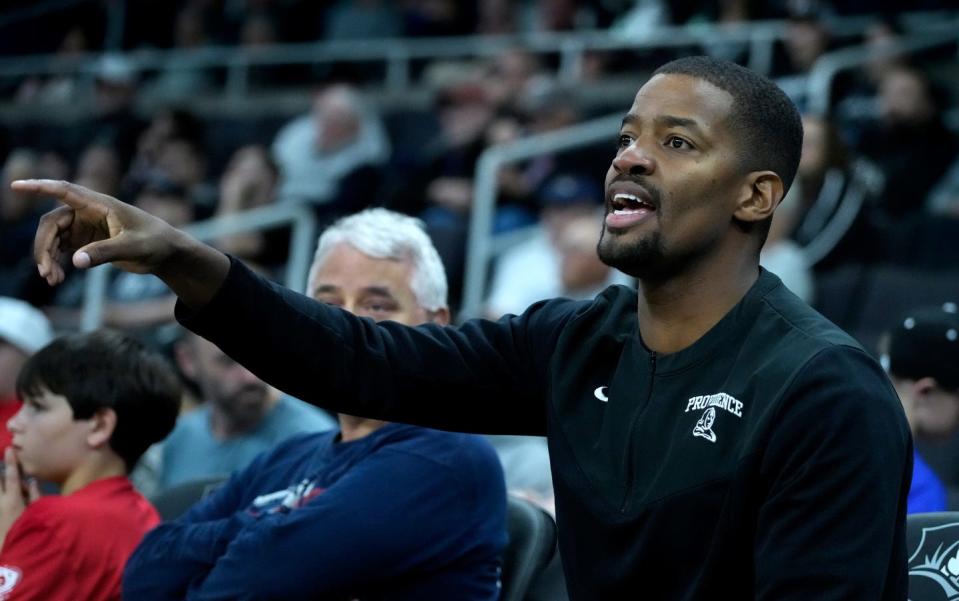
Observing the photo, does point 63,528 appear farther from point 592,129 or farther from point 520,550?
point 592,129

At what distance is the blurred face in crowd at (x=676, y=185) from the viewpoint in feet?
8.05

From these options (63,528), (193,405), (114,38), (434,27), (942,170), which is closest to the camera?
(63,528)

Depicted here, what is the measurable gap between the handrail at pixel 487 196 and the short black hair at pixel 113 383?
3.68m

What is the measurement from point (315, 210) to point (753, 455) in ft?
23.0

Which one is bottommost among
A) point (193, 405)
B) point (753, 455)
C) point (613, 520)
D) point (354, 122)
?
point (193, 405)

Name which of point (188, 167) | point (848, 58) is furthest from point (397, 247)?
point (188, 167)

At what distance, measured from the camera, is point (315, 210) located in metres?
9.10

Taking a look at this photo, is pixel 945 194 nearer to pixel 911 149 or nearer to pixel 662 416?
pixel 911 149

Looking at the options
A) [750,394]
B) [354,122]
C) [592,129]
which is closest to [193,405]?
[592,129]

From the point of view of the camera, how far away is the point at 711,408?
2348mm

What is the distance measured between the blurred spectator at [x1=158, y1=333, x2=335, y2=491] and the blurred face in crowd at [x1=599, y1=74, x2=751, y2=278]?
2.81m

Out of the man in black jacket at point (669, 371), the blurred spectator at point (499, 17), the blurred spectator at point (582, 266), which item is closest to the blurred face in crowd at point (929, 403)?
the man in black jacket at point (669, 371)

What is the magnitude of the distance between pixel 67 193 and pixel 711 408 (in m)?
0.97

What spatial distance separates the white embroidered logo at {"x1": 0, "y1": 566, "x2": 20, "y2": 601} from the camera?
3.38 meters
